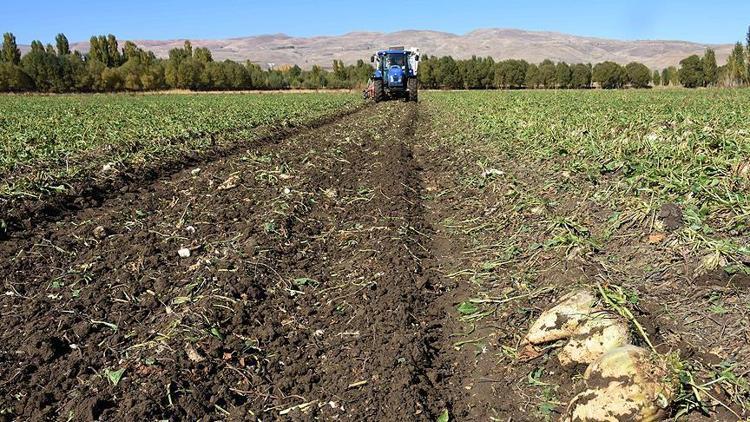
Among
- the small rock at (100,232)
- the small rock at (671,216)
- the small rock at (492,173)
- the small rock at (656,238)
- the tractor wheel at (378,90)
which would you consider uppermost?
the tractor wheel at (378,90)

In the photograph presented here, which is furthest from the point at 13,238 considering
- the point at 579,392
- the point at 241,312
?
the point at 579,392

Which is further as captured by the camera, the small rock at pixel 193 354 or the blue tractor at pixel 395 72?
the blue tractor at pixel 395 72

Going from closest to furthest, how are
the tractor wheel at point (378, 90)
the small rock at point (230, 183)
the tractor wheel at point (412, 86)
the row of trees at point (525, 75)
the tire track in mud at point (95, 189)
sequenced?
the tire track in mud at point (95, 189)
the small rock at point (230, 183)
the tractor wheel at point (378, 90)
the tractor wheel at point (412, 86)
the row of trees at point (525, 75)

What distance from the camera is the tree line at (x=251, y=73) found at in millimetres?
60469

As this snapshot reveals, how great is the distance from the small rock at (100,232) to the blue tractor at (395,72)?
24.4 metres

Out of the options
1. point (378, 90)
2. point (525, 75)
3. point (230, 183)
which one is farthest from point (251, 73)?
point (230, 183)

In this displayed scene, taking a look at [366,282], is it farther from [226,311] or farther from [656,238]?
[656,238]

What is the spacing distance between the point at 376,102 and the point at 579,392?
2865cm

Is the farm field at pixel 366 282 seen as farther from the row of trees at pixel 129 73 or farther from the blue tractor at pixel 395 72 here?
the row of trees at pixel 129 73

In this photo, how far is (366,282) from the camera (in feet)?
16.5

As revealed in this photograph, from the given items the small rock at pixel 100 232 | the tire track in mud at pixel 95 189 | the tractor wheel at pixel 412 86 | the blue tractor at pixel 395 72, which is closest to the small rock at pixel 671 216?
the small rock at pixel 100 232

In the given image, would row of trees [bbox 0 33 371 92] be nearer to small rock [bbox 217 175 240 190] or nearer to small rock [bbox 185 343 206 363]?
small rock [bbox 217 175 240 190]

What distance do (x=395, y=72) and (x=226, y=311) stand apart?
86.1ft

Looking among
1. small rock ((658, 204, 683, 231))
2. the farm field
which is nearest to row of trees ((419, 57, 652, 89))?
the farm field
